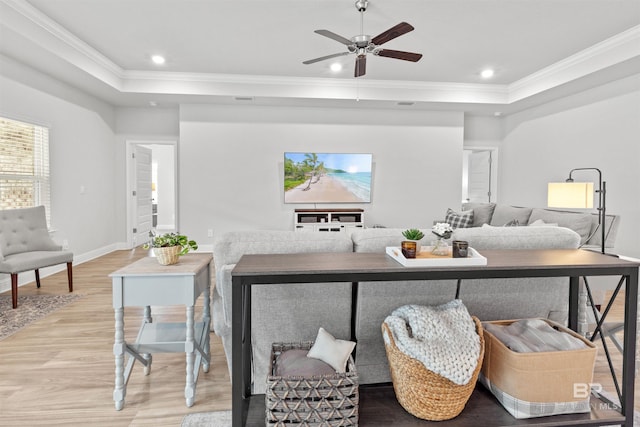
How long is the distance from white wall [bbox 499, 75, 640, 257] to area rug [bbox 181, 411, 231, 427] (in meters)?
4.91

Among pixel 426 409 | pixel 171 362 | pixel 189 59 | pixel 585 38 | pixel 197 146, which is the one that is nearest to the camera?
pixel 426 409

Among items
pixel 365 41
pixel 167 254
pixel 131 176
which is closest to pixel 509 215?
pixel 365 41

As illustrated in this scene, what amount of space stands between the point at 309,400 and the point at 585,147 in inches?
212

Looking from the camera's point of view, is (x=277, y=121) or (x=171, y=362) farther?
(x=277, y=121)

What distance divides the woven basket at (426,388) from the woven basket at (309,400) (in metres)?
0.23

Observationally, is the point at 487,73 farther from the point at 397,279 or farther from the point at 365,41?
the point at 397,279

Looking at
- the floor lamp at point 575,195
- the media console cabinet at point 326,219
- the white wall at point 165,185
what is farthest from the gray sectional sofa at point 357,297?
the white wall at point 165,185

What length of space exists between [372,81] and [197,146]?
3.01m

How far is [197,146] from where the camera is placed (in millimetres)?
6027

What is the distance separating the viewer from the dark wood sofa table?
144 centimetres

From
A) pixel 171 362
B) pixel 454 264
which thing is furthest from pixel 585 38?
pixel 171 362

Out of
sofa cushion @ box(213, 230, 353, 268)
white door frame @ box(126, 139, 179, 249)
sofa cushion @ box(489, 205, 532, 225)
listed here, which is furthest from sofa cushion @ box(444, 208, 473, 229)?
white door frame @ box(126, 139, 179, 249)

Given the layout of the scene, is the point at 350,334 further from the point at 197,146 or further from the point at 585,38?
the point at 197,146

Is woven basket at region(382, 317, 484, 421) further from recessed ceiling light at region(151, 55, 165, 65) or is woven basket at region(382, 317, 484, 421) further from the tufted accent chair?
recessed ceiling light at region(151, 55, 165, 65)
